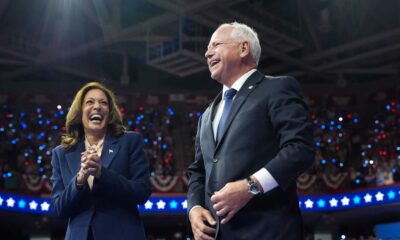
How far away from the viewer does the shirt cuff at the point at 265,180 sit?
2.04 meters

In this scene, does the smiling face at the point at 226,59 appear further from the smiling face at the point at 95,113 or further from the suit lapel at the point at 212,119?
the smiling face at the point at 95,113

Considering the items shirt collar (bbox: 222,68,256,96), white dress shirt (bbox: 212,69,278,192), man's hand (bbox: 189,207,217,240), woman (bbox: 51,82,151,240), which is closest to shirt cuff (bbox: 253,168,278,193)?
white dress shirt (bbox: 212,69,278,192)

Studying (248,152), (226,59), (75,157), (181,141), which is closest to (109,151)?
(75,157)

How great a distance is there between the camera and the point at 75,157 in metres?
2.92

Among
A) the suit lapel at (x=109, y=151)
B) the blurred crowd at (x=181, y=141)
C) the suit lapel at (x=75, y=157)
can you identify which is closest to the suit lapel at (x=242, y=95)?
the suit lapel at (x=109, y=151)

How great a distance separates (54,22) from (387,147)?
1034cm

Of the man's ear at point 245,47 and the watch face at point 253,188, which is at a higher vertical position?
the man's ear at point 245,47

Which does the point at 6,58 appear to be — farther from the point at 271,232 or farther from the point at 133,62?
the point at 271,232

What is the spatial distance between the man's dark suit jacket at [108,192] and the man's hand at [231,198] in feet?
2.60

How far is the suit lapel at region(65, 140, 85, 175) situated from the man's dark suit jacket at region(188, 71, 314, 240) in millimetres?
784

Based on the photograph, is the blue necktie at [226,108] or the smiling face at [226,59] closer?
the blue necktie at [226,108]

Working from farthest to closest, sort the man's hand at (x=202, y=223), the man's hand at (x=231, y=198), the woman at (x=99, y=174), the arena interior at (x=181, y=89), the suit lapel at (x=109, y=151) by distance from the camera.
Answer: the arena interior at (x=181, y=89)
the suit lapel at (x=109, y=151)
the woman at (x=99, y=174)
the man's hand at (x=202, y=223)
the man's hand at (x=231, y=198)

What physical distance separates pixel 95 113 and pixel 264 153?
111 centimetres

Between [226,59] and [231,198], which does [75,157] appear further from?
[231,198]
